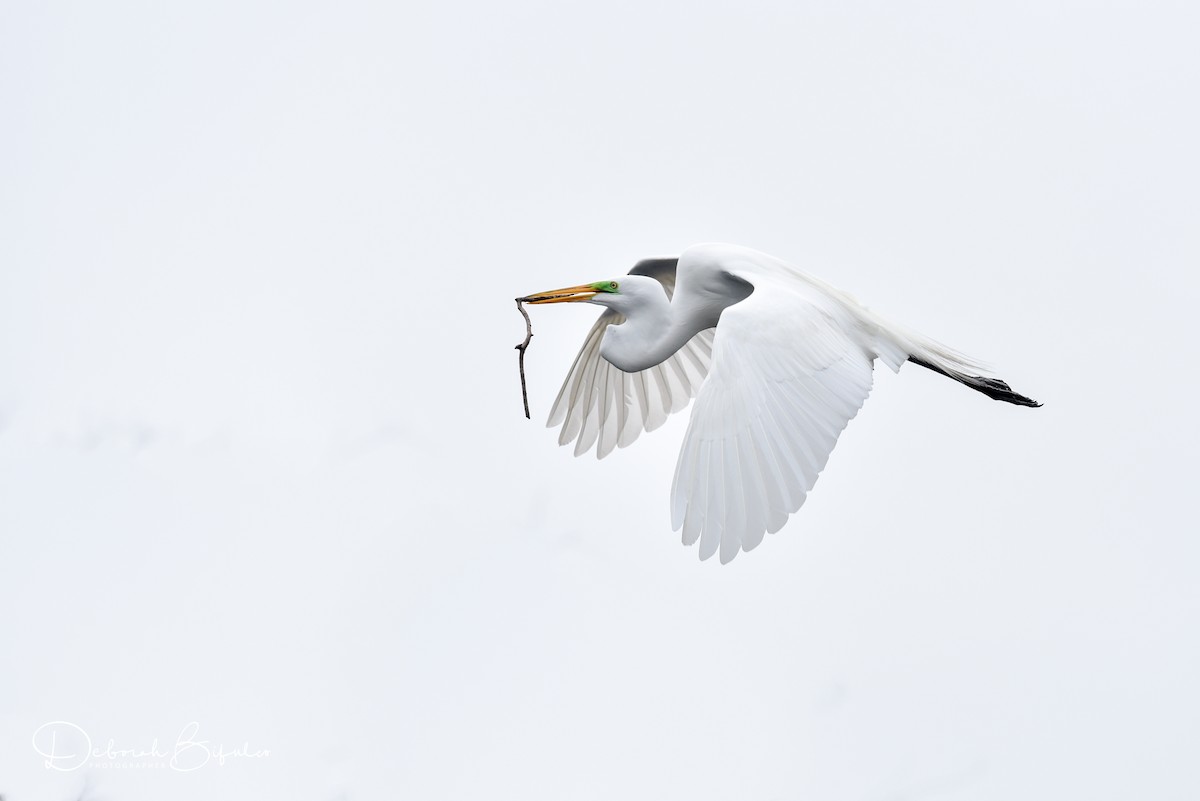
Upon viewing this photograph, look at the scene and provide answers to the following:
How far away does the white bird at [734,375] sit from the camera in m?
6.18

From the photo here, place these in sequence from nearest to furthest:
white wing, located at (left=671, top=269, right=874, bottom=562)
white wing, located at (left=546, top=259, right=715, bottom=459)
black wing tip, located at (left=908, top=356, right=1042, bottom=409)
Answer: white wing, located at (left=671, top=269, right=874, bottom=562) → black wing tip, located at (left=908, top=356, right=1042, bottom=409) → white wing, located at (left=546, top=259, right=715, bottom=459)

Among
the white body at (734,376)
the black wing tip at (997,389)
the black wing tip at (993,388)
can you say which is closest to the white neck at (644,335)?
the white body at (734,376)

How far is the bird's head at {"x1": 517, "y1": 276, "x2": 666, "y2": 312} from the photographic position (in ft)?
27.4

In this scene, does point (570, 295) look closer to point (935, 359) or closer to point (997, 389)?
point (935, 359)

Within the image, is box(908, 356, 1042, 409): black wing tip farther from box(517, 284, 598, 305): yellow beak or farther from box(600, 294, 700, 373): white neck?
box(517, 284, 598, 305): yellow beak

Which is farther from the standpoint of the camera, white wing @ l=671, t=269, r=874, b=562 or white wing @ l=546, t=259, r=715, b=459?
white wing @ l=546, t=259, r=715, b=459

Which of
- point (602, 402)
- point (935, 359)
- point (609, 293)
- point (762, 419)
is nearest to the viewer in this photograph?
point (762, 419)

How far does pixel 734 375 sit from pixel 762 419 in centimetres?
30

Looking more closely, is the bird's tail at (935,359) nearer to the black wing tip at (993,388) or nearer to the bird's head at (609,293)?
the black wing tip at (993,388)

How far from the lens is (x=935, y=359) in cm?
Result: 817

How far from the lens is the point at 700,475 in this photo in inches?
247

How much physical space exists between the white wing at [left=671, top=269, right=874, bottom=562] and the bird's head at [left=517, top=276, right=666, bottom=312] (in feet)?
3.73

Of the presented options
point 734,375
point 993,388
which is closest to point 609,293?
point 734,375

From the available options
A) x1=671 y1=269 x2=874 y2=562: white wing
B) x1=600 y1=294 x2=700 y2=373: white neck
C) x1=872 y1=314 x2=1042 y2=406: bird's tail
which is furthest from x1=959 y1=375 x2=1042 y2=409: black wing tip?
x1=600 y1=294 x2=700 y2=373: white neck
